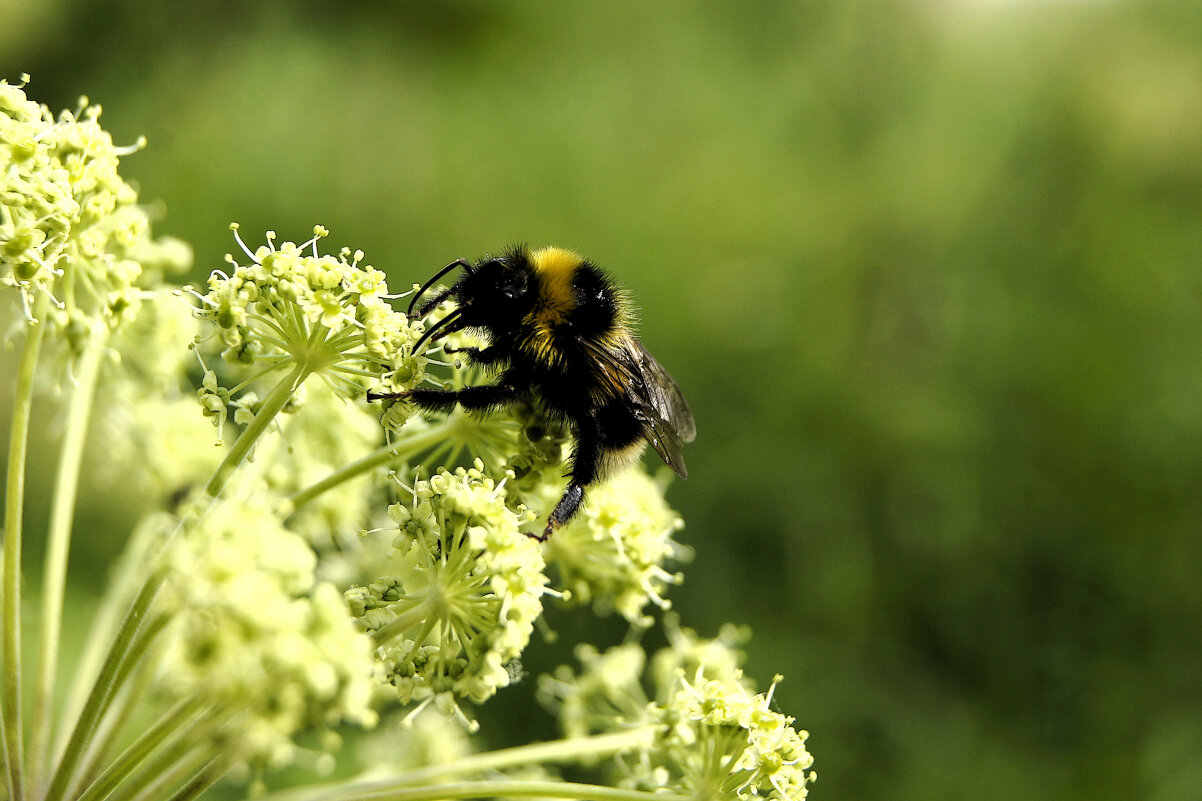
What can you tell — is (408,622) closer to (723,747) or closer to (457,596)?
(457,596)

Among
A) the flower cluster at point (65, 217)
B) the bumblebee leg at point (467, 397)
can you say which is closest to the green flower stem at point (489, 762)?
the bumblebee leg at point (467, 397)

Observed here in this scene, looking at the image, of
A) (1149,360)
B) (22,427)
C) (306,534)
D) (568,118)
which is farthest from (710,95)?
(22,427)

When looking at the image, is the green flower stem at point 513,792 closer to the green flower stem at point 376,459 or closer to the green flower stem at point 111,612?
the green flower stem at point 376,459

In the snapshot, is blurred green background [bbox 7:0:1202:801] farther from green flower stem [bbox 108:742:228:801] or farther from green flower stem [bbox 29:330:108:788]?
green flower stem [bbox 108:742:228:801]

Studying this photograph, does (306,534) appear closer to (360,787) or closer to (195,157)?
(360,787)

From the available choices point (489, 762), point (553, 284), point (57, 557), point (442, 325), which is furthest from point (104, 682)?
point (553, 284)

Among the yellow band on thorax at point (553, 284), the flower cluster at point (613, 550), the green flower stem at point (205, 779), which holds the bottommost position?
the green flower stem at point (205, 779)

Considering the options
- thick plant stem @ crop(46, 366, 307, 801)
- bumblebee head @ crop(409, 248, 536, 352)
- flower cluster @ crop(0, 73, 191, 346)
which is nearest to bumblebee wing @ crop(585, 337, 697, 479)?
bumblebee head @ crop(409, 248, 536, 352)
